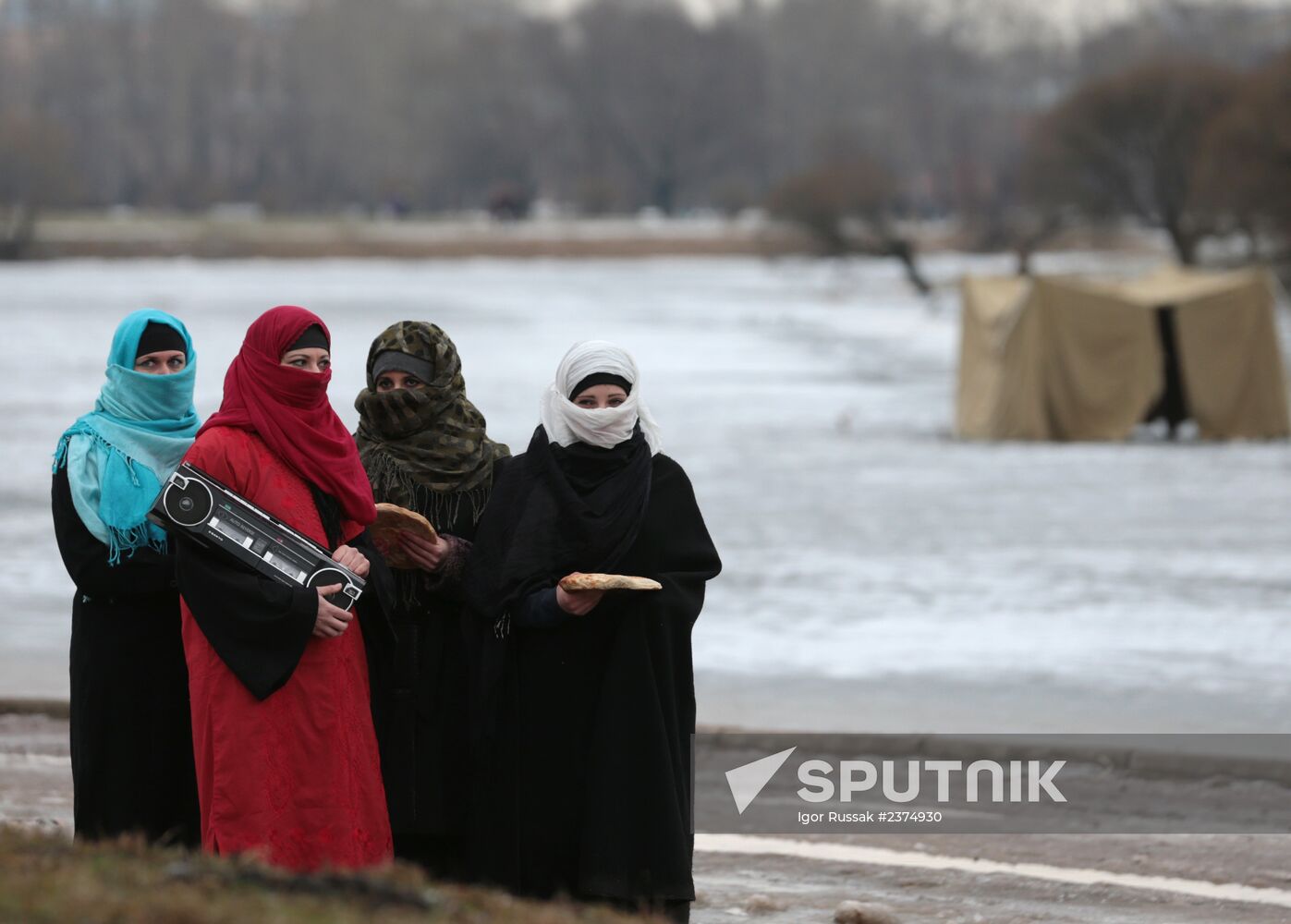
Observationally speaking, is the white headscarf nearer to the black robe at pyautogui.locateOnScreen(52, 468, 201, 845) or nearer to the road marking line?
the black robe at pyautogui.locateOnScreen(52, 468, 201, 845)

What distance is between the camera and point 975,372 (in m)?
19.8

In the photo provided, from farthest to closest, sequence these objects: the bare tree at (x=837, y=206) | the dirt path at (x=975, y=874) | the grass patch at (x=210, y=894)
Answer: the bare tree at (x=837, y=206)
the dirt path at (x=975, y=874)
the grass patch at (x=210, y=894)

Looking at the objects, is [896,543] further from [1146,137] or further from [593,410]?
[1146,137]

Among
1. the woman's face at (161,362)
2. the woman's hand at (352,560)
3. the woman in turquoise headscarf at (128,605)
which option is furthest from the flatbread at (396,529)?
the woman's face at (161,362)

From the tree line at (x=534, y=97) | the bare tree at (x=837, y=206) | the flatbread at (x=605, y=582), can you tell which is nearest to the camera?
the flatbread at (x=605, y=582)

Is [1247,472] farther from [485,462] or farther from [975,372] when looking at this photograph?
[485,462]

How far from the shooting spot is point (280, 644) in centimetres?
432

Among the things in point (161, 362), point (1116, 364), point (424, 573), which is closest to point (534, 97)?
point (1116, 364)

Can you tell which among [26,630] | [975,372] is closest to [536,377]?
[975,372]

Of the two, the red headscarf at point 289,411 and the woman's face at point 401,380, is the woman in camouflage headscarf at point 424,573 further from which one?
the red headscarf at point 289,411

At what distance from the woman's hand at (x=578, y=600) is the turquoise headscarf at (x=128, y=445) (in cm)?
94

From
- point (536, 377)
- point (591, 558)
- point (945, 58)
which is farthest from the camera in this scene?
point (945, 58)

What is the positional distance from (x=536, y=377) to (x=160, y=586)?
19901 mm

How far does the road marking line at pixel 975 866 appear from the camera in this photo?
19.0ft
